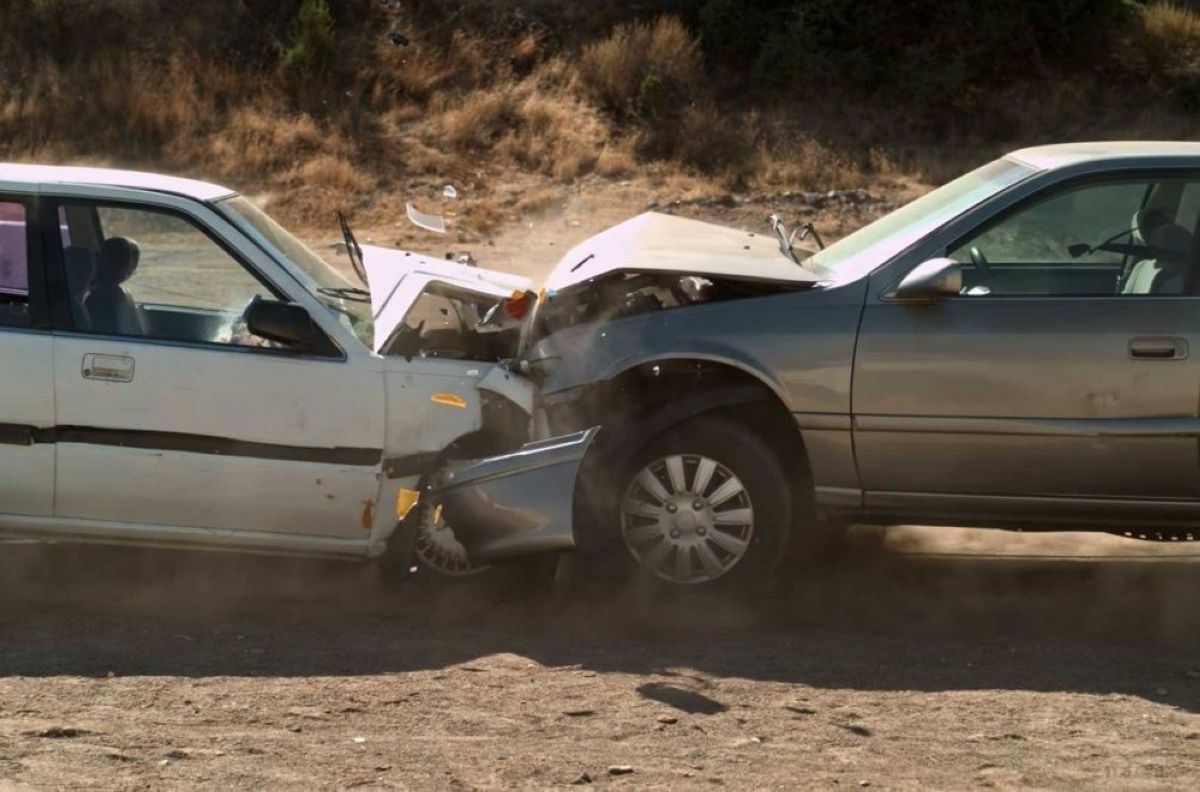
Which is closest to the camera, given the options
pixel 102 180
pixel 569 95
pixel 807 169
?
pixel 102 180

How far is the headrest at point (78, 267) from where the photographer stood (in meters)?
6.63

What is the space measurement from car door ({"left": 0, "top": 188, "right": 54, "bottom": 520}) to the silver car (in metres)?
1.52

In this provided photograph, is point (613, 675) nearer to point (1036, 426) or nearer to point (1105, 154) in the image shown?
point (1036, 426)

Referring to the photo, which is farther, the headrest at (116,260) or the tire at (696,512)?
the headrest at (116,260)

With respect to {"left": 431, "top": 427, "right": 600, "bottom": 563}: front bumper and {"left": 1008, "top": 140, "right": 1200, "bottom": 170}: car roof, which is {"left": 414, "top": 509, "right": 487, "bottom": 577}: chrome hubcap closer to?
{"left": 431, "top": 427, "right": 600, "bottom": 563}: front bumper

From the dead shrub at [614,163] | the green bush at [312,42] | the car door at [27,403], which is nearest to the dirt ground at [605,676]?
the car door at [27,403]

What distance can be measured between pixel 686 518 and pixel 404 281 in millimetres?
1453

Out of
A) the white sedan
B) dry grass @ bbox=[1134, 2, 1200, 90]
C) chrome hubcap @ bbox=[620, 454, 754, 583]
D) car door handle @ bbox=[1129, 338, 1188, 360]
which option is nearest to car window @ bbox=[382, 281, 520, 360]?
the white sedan

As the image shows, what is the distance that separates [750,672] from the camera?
590cm

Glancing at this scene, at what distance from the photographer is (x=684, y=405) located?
6535mm

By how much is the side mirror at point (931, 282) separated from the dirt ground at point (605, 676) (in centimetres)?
126

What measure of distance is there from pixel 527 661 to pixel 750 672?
2.50 feet

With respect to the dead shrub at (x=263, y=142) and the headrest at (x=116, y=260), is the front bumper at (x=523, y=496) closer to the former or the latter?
the headrest at (x=116, y=260)

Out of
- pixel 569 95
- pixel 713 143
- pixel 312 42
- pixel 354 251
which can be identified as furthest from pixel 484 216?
pixel 354 251
